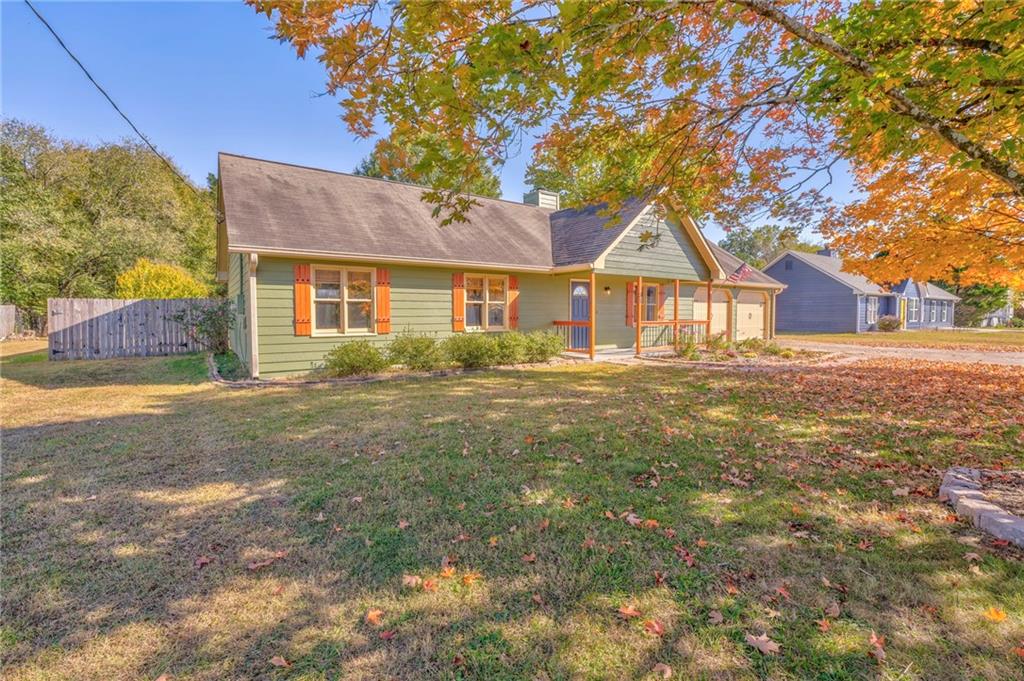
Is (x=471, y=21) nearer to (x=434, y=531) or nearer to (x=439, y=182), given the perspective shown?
(x=439, y=182)

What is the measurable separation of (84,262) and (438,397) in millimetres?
23631

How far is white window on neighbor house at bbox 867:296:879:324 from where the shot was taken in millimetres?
31234

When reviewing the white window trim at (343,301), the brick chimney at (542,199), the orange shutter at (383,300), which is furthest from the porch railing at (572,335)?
the brick chimney at (542,199)

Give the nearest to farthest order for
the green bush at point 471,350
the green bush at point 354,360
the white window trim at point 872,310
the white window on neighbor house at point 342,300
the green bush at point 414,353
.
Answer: the green bush at point 354,360 < the green bush at point 414,353 < the white window on neighbor house at point 342,300 < the green bush at point 471,350 < the white window trim at point 872,310

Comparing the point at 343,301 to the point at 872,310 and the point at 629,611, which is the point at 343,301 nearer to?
the point at 629,611

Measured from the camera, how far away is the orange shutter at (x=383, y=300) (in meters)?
10.9

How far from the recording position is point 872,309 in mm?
31656

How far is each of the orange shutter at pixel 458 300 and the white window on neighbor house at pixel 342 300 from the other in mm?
2208

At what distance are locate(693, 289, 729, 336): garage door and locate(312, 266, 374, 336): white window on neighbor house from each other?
13.0 m

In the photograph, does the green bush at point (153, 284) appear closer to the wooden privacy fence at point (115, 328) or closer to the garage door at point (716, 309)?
the wooden privacy fence at point (115, 328)

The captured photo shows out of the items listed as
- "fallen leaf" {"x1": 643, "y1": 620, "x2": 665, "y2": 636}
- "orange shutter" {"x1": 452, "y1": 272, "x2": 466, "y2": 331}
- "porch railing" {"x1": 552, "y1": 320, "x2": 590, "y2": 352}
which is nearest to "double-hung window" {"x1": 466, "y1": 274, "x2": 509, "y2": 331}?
"orange shutter" {"x1": 452, "y1": 272, "x2": 466, "y2": 331}

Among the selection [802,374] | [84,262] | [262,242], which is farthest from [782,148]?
[84,262]

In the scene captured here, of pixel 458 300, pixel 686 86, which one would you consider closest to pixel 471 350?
pixel 458 300

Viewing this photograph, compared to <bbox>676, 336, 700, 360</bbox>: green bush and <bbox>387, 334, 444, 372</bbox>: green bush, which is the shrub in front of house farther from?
<bbox>387, 334, 444, 372</bbox>: green bush
